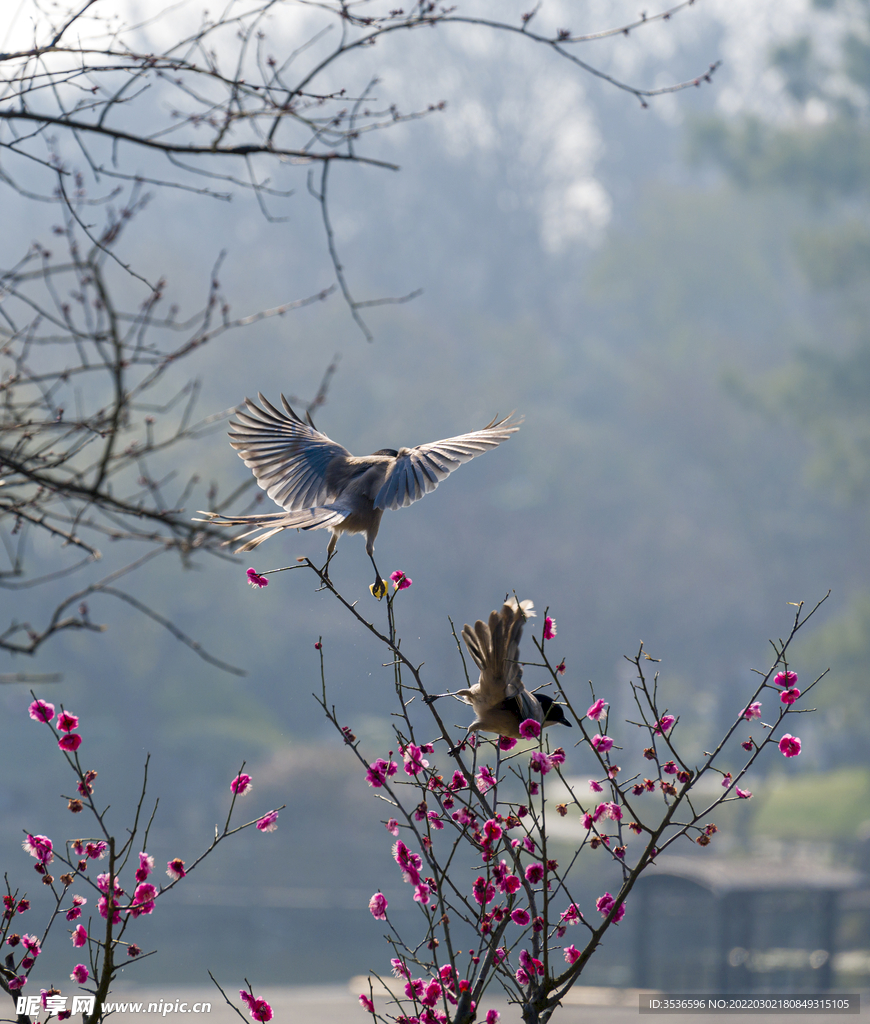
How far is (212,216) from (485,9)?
9528 millimetres

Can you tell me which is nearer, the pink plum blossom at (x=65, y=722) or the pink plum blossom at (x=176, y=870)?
the pink plum blossom at (x=65, y=722)

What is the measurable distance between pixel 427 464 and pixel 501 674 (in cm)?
55

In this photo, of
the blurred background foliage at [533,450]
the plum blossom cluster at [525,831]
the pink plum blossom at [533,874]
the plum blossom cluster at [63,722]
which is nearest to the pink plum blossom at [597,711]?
the plum blossom cluster at [525,831]

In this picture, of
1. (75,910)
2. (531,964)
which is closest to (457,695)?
(531,964)

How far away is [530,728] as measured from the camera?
1695 millimetres

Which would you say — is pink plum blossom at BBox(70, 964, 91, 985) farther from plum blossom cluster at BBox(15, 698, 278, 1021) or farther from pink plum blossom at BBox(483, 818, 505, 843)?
pink plum blossom at BBox(483, 818, 505, 843)

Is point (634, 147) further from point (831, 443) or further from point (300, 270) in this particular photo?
point (831, 443)

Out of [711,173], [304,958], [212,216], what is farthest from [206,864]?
[711,173]

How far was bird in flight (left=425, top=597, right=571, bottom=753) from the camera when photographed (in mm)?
1835

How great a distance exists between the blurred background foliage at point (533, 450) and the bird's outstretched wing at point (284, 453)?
8725 mm

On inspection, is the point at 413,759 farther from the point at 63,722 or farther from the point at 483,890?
the point at 63,722

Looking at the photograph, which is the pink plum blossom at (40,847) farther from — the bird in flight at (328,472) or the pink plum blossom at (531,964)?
the pink plum blossom at (531,964)

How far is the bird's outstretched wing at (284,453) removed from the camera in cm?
241

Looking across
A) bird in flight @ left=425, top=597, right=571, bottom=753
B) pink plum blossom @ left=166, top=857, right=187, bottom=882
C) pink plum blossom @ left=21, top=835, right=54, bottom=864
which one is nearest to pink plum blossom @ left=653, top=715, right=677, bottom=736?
bird in flight @ left=425, top=597, right=571, bottom=753
